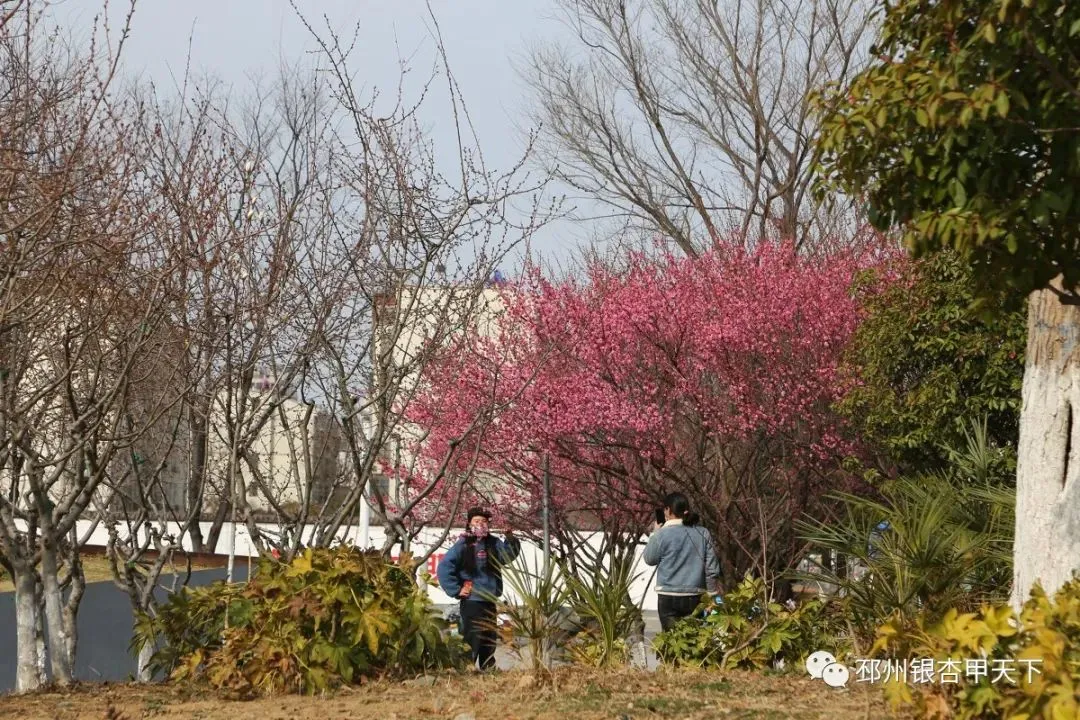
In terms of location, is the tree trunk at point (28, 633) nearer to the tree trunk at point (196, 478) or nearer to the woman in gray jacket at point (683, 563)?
the tree trunk at point (196, 478)

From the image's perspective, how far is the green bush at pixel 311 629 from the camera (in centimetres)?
754

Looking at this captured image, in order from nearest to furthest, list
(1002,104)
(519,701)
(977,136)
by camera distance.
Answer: (1002,104) < (977,136) < (519,701)

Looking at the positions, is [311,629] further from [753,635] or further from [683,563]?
[683,563]

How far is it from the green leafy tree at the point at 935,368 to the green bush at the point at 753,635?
3726 millimetres

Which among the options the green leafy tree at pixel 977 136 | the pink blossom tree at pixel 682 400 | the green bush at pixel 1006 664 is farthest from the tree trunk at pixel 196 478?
the green bush at pixel 1006 664

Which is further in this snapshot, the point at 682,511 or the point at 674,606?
the point at 682,511

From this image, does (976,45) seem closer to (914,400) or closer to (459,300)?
(459,300)

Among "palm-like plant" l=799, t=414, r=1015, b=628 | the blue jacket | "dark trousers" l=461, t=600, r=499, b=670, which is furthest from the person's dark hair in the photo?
"dark trousers" l=461, t=600, r=499, b=670

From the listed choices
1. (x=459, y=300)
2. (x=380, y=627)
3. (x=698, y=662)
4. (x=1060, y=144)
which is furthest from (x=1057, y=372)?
(x=459, y=300)

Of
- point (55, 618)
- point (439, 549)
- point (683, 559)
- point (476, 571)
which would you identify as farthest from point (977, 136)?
point (439, 549)

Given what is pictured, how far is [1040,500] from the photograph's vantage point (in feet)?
24.4

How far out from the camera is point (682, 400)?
53.8 feet

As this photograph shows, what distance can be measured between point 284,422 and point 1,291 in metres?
2.77

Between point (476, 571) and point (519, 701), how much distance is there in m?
3.01
